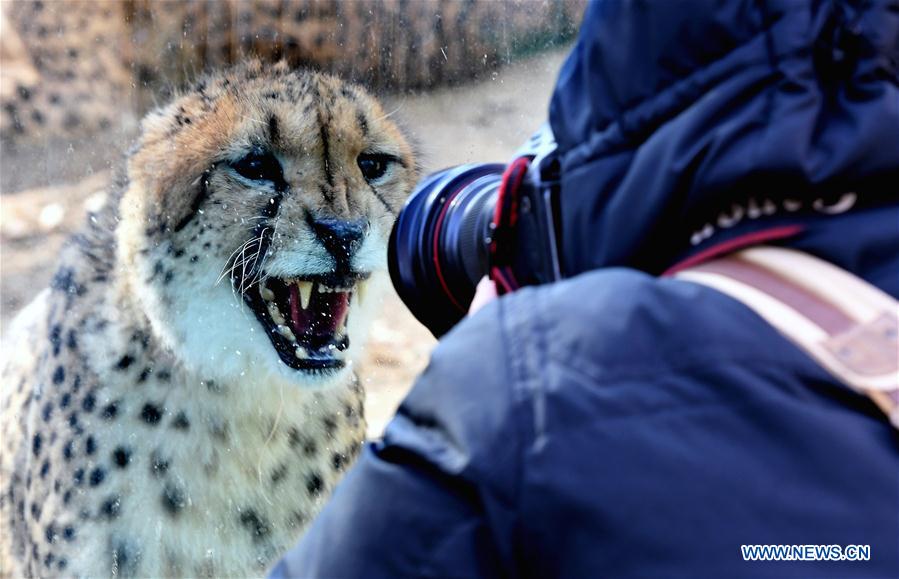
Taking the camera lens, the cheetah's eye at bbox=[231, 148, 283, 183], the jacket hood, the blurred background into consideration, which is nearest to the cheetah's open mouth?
the cheetah's eye at bbox=[231, 148, 283, 183]

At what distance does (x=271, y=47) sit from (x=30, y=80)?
109 centimetres

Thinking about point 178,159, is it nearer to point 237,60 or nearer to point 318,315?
point 318,315

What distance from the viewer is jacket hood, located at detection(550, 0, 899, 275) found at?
1.59 feet

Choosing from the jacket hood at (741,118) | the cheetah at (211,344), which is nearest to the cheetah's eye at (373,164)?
the cheetah at (211,344)

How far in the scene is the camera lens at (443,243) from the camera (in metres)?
0.73

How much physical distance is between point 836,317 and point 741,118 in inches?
3.8

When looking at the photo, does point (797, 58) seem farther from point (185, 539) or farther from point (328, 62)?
point (328, 62)

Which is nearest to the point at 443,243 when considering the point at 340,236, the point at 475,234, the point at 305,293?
the point at 475,234

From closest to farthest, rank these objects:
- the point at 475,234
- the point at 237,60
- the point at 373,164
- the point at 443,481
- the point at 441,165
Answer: the point at 443,481
the point at 475,234
the point at 373,164
the point at 237,60
the point at 441,165

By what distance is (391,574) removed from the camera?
0.47 m

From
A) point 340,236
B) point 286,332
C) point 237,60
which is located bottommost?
point 286,332

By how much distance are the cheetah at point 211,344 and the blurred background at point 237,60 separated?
360 millimetres

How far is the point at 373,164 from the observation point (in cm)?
177

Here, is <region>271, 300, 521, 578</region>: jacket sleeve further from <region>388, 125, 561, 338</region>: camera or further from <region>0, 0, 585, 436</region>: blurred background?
<region>0, 0, 585, 436</region>: blurred background
